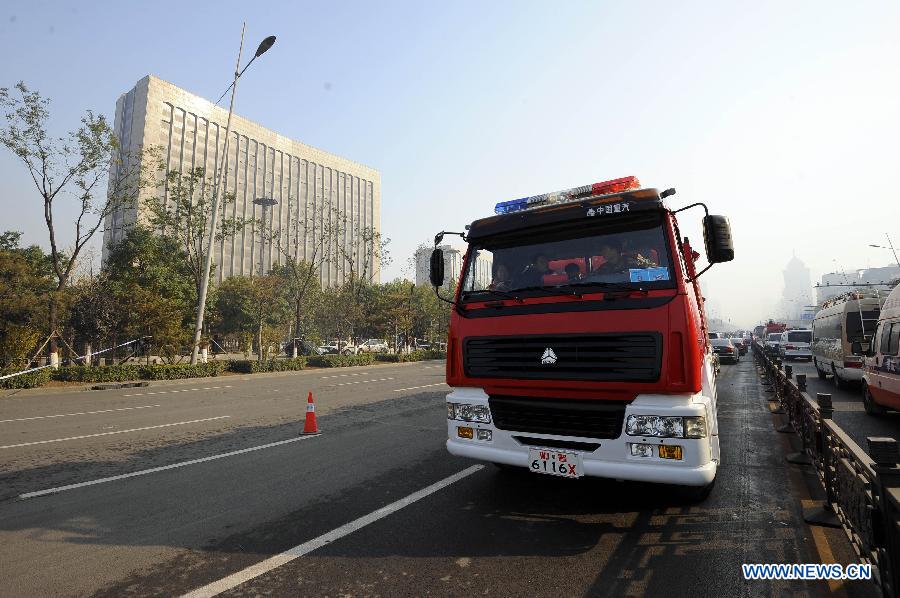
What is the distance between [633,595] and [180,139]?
356 feet

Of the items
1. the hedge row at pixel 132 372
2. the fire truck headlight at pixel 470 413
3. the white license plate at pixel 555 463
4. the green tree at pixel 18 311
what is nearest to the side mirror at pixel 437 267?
the fire truck headlight at pixel 470 413

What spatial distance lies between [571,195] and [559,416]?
2.39 m

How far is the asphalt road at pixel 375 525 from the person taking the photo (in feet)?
10.7

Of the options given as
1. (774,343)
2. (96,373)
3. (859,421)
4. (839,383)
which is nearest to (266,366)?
(96,373)

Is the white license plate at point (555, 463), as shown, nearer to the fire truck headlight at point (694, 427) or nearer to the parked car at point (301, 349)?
the fire truck headlight at point (694, 427)

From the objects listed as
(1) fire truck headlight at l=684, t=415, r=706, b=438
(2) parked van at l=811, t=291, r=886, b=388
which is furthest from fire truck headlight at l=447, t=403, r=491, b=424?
(2) parked van at l=811, t=291, r=886, b=388

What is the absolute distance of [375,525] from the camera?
4.21 meters

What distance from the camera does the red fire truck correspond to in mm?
3762

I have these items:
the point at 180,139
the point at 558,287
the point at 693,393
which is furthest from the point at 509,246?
the point at 180,139

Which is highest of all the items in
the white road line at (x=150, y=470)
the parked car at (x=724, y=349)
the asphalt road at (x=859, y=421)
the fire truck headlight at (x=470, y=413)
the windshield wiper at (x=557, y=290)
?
the windshield wiper at (x=557, y=290)

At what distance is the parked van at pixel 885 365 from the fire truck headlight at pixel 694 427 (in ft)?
23.4

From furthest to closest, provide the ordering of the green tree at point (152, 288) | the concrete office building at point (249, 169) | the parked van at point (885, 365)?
the concrete office building at point (249, 169) → the green tree at point (152, 288) → the parked van at point (885, 365)

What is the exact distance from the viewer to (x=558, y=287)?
4.45 metres

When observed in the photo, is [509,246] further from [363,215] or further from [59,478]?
[363,215]
